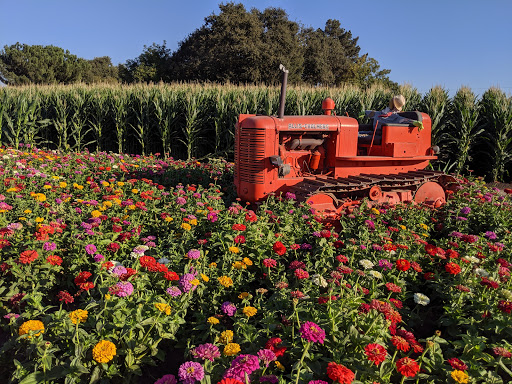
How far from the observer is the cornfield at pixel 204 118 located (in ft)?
33.3

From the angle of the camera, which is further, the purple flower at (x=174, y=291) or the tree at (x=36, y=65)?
the tree at (x=36, y=65)

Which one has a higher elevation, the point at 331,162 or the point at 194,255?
the point at 331,162

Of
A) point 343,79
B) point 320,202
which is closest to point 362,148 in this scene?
point 320,202

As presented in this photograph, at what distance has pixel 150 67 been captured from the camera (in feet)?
116

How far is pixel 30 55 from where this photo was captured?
48344 mm

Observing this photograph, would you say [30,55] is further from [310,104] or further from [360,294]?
[360,294]

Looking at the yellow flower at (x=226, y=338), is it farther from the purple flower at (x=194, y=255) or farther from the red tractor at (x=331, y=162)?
the red tractor at (x=331, y=162)

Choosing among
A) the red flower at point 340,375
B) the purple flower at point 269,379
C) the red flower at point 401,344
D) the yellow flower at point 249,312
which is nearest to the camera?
the red flower at point 340,375

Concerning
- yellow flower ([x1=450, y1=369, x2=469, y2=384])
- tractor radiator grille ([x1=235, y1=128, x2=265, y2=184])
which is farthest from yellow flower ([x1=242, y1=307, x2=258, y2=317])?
tractor radiator grille ([x1=235, y1=128, x2=265, y2=184])

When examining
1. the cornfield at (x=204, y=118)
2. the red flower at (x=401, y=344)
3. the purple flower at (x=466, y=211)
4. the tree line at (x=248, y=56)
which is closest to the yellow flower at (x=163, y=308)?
the red flower at (x=401, y=344)

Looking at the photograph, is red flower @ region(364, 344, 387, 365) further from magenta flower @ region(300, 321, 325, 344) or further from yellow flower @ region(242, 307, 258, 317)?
yellow flower @ region(242, 307, 258, 317)

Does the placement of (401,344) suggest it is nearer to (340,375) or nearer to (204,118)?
(340,375)

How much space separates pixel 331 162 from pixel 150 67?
33.4m

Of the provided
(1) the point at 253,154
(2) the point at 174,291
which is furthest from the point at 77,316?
(1) the point at 253,154
